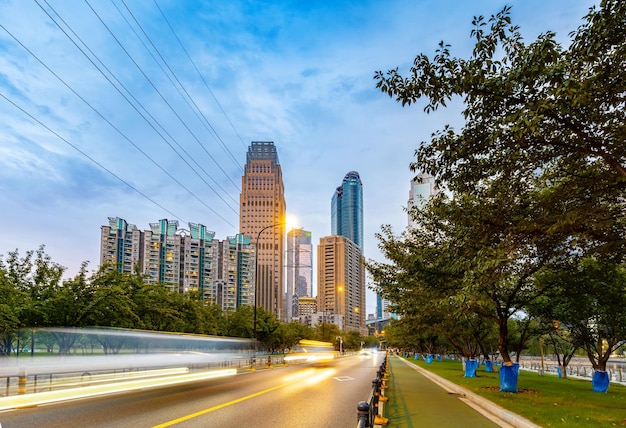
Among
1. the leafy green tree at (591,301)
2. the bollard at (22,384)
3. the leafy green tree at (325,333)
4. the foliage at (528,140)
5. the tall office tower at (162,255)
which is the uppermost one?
the tall office tower at (162,255)

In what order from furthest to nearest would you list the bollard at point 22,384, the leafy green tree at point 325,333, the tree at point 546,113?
the leafy green tree at point 325,333
the bollard at point 22,384
the tree at point 546,113

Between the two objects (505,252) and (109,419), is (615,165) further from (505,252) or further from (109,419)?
(109,419)

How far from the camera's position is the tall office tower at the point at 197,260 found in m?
186

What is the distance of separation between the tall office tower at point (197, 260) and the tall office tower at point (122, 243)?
17.0 metres

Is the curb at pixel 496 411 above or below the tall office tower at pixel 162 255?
below

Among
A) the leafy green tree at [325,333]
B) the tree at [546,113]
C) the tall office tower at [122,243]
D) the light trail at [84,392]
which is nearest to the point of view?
the tree at [546,113]

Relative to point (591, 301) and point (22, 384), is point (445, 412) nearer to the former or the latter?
point (22, 384)

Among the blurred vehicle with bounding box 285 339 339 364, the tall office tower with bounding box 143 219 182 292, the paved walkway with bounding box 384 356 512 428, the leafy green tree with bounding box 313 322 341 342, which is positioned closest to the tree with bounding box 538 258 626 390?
the paved walkway with bounding box 384 356 512 428

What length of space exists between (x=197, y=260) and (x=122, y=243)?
28.8 m

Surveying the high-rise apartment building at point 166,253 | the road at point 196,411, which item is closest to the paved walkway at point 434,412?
the road at point 196,411

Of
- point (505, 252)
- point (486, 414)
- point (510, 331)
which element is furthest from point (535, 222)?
point (510, 331)

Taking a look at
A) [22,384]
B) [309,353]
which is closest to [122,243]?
[309,353]

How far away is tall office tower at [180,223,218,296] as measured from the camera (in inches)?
7341

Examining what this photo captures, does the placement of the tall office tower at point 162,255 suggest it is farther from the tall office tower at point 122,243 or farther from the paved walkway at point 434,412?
Answer: the paved walkway at point 434,412
